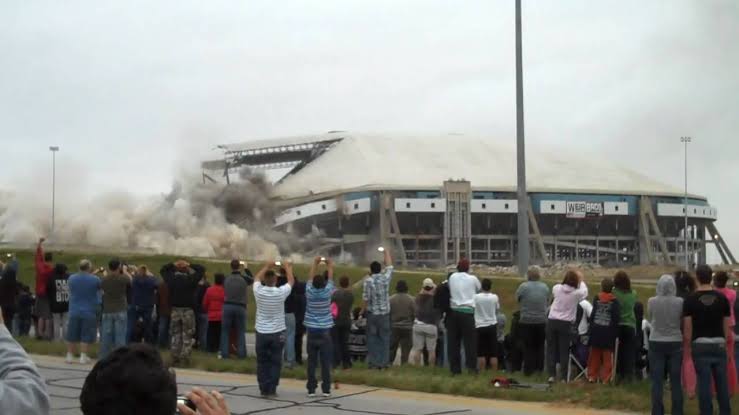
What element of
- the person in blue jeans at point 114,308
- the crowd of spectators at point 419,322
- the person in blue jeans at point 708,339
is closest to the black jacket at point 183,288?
the crowd of spectators at point 419,322

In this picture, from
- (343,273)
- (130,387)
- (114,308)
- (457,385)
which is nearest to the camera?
(130,387)

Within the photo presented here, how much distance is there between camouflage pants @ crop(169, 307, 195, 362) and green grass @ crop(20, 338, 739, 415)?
0.31 meters

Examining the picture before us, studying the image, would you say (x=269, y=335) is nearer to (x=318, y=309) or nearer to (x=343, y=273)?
(x=318, y=309)

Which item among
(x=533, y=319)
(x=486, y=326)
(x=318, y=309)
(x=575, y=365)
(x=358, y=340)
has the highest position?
(x=318, y=309)

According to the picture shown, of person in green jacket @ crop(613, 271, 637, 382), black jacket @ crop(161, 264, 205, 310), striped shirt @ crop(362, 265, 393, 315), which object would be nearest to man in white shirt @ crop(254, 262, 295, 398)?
striped shirt @ crop(362, 265, 393, 315)

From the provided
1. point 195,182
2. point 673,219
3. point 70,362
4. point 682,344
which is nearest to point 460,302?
point 682,344

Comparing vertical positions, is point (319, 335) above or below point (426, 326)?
above

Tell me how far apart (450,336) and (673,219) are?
75712 millimetres

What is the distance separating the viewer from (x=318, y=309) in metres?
12.7

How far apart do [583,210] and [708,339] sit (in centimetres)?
7054

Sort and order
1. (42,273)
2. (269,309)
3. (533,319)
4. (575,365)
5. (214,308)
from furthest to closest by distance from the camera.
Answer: (42,273) < (214,308) < (533,319) < (575,365) < (269,309)

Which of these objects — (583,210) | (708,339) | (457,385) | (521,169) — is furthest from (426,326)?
(583,210)

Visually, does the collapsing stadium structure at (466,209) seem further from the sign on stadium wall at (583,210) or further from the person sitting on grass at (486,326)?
the person sitting on grass at (486,326)

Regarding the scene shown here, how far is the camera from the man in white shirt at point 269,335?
1241 cm
